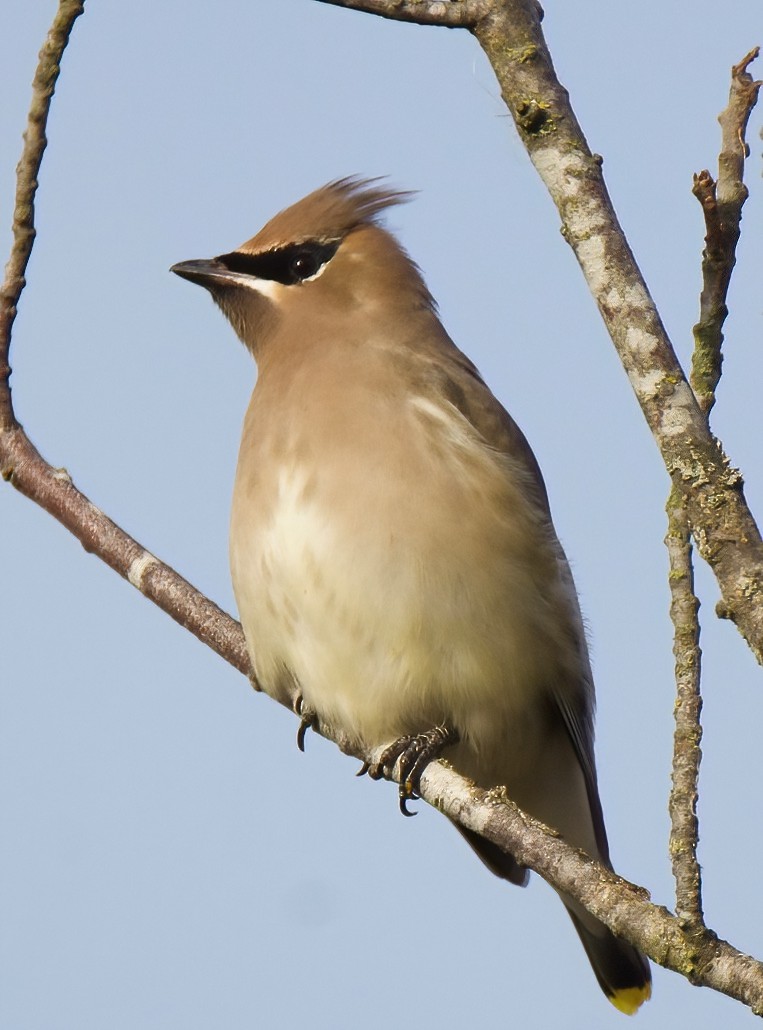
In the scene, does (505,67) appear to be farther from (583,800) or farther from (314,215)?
(583,800)

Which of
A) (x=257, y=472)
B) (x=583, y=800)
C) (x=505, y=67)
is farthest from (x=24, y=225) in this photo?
(x=583, y=800)

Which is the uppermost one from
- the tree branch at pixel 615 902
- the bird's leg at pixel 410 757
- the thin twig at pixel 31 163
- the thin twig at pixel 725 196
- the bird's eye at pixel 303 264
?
the bird's eye at pixel 303 264

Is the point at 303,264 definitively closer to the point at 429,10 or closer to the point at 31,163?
the point at 31,163

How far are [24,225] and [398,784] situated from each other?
188 centimetres

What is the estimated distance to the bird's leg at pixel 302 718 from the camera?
4816mm

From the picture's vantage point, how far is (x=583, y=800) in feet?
16.5

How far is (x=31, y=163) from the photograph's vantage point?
13.2 ft

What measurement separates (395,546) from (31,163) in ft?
4.76

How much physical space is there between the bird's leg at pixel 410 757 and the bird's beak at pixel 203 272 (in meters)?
1.72

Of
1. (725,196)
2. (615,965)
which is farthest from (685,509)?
(615,965)

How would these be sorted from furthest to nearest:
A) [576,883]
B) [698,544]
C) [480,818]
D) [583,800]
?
1. [583,800]
2. [480,818]
3. [576,883]
4. [698,544]

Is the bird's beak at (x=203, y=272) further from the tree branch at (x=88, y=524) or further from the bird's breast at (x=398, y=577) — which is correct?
the tree branch at (x=88, y=524)

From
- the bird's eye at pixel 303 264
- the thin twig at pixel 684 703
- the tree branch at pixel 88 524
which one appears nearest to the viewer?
the thin twig at pixel 684 703

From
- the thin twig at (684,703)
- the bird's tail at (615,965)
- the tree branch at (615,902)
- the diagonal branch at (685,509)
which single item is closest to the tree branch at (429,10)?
the diagonal branch at (685,509)
